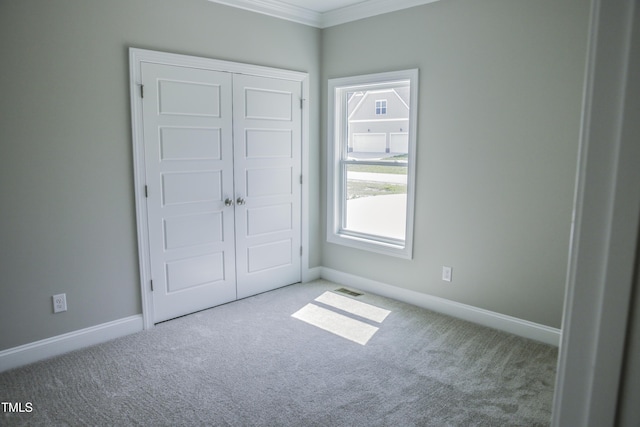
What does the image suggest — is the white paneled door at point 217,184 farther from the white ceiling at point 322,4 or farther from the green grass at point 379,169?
the white ceiling at point 322,4

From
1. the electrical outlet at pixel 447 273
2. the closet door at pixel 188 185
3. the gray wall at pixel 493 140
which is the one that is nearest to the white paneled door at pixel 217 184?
the closet door at pixel 188 185

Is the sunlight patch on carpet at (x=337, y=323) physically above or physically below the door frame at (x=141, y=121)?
below

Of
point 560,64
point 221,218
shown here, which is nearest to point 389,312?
point 221,218

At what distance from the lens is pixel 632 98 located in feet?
1.32

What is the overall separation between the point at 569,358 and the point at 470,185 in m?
3.26

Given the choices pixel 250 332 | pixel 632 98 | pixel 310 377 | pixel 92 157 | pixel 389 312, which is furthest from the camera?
pixel 389 312

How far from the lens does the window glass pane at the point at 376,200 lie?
416 centimetres

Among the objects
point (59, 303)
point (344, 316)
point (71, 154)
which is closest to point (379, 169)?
point (344, 316)

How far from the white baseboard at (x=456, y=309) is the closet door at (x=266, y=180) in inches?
25.6

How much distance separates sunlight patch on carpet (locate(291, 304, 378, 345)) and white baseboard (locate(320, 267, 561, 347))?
65 cm

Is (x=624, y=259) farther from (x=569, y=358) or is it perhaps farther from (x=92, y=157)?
(x=92, y=157)

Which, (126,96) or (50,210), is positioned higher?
(126,96)

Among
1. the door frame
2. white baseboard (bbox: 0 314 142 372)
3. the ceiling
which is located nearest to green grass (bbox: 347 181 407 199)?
the door frame

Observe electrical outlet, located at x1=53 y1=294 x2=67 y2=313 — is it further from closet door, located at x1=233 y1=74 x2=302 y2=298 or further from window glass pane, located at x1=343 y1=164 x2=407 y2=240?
window glass pane, located at x1=343 y1=164 x2=407 y2=240
